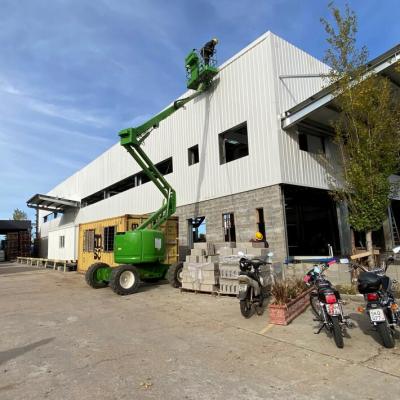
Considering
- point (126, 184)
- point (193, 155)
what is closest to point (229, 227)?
point (193, 155)

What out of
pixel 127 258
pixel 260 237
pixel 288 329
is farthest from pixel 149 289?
pixel 288 329

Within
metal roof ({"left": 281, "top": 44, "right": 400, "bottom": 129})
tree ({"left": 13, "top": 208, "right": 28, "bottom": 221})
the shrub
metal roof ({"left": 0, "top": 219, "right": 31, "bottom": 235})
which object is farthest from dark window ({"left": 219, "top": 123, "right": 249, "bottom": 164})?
tree ({"left": 13, "top": 208, "right": 28, "bottom": 221})

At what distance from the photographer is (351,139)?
10.6 m

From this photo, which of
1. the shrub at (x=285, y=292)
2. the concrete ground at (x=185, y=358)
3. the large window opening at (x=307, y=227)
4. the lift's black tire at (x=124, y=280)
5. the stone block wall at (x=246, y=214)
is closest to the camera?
the concrete ground at (x=185, y=358)

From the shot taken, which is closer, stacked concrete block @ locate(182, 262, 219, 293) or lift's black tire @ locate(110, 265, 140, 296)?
stacked concrete block @ locate(182, 262, 219, 293)

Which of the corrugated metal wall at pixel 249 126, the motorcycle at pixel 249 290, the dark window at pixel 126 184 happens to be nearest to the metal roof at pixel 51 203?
the dark window at pixel 126 184

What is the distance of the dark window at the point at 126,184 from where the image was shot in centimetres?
2084

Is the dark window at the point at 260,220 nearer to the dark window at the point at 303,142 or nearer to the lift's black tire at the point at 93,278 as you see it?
the dark window at the point at 303,142

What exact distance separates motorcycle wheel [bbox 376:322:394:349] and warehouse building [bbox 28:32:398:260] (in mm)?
7283

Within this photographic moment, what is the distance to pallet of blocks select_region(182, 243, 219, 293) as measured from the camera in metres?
10.5

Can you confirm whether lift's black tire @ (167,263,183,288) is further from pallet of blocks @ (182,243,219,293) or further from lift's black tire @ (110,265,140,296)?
lift's black tire @ (110,265,140,296)

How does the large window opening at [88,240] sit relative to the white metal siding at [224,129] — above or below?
below

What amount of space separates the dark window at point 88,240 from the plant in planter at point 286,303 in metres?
11.4

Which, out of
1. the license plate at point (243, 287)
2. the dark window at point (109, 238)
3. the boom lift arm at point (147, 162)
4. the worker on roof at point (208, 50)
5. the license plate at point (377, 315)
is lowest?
the license plate at point (377, 315)
